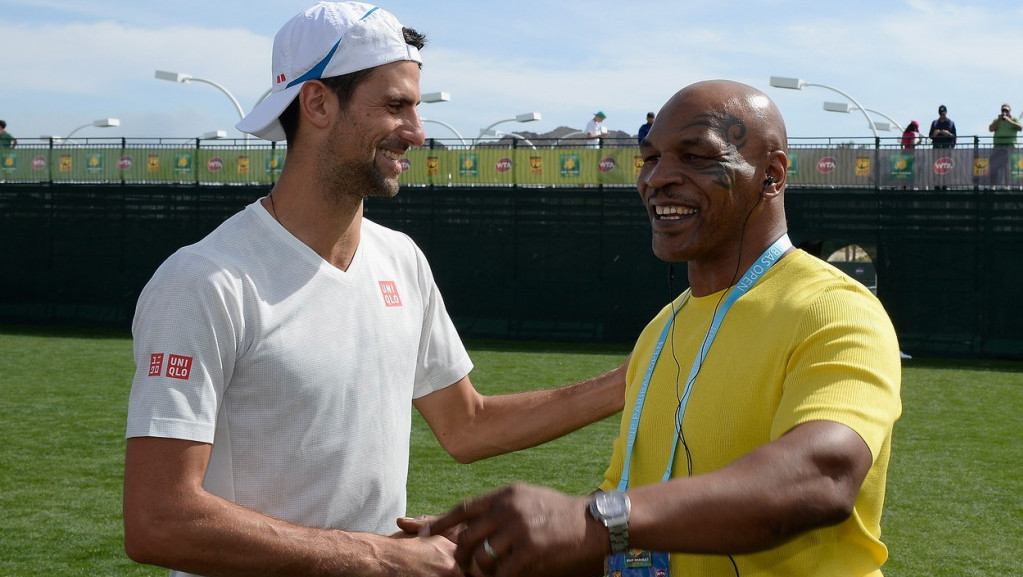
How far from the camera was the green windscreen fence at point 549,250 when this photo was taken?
68.2 feet

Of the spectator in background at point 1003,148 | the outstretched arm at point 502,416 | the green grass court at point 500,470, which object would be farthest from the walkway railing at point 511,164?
the outstretched arm at point 502,416

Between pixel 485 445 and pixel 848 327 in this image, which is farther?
pixel 485 445

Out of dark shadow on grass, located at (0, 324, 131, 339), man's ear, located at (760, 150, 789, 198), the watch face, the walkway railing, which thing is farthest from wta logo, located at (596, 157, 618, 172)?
the watch face

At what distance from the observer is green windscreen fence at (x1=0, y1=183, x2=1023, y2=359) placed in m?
20.8

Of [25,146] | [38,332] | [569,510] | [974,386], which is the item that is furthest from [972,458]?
[25,146]

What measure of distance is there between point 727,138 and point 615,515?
3.06ft

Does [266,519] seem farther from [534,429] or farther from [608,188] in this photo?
[608,188]

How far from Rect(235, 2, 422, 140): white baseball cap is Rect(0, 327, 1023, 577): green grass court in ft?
14.4

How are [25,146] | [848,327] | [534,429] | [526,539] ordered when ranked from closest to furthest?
[526,539] → [848,327] → [534,429] → [25,146]

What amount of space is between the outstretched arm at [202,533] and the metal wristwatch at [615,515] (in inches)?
39.9

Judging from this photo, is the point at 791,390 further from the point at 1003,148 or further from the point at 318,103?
the point at 1003,148

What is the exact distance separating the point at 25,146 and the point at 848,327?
85.9 feet

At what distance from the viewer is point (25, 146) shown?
82.9 ft

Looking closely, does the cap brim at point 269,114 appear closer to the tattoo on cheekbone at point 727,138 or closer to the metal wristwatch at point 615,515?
the tattoo on cheekbone at point 727,138
